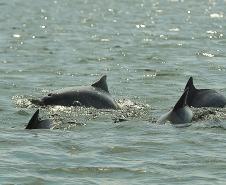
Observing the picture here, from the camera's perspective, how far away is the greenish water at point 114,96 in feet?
42.3

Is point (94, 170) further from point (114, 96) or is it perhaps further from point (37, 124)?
point (114, 96)

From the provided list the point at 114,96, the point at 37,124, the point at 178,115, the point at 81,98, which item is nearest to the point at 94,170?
the point at 37,124

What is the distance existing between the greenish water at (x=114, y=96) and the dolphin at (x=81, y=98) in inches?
15.4

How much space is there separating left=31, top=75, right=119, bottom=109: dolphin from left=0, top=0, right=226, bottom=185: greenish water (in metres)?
0.39

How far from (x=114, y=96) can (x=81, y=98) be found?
2071 millimetres

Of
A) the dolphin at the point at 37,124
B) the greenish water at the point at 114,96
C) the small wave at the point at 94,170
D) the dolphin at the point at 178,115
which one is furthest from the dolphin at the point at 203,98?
the small wave at the point at 94,170

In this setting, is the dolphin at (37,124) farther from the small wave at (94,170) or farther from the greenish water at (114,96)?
the small wave at (94,170)

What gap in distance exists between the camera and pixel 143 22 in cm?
4675

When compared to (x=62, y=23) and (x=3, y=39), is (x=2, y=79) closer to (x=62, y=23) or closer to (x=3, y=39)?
(x=3, y=39)

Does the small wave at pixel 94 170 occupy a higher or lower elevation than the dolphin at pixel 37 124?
lower

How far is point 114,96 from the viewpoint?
20.7 meters

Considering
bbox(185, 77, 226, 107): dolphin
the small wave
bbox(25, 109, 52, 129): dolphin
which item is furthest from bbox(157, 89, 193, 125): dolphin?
the small wave

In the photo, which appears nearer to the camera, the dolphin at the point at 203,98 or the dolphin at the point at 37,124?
the dolphin at the point at 37,124

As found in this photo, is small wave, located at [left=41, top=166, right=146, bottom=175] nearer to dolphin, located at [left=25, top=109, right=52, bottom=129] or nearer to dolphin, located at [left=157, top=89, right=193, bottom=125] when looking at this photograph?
dolphin, located at [left=25, top=109, right=52, bottom=129]
